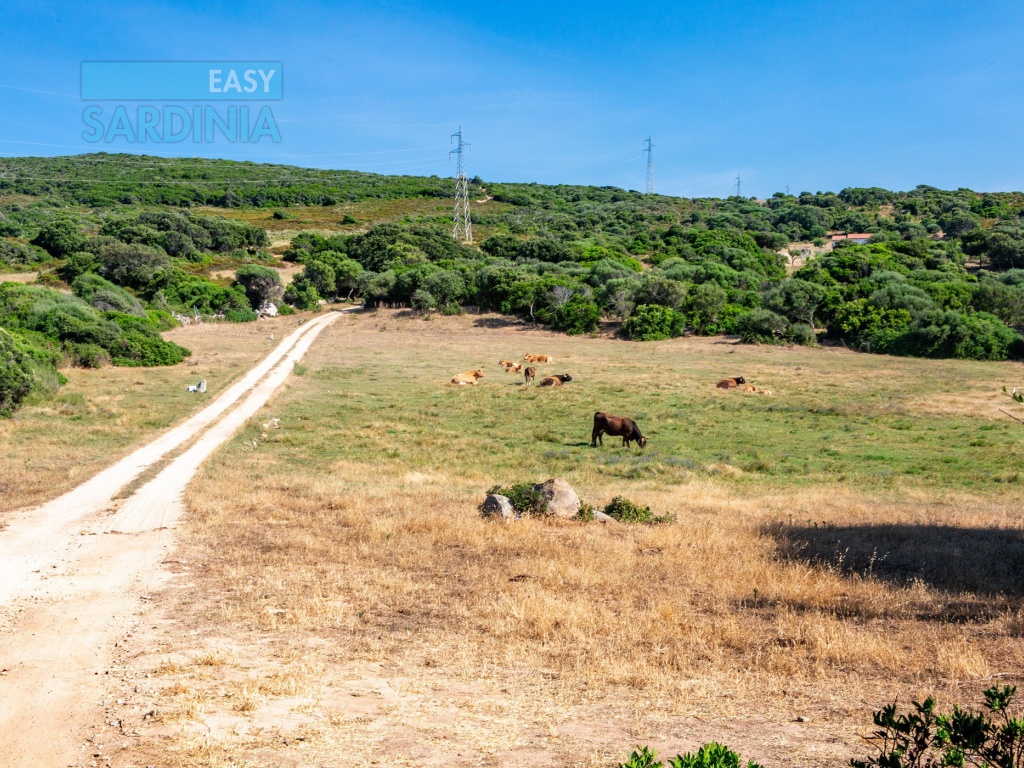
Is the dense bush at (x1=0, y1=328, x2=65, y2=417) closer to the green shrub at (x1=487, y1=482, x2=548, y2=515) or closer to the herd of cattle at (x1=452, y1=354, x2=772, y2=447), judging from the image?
the herd of cattle at (x1=452, y1=354, x2=772, y2=447)

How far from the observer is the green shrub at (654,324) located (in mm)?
58000

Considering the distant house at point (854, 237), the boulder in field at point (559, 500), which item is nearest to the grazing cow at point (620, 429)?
the boulder in field at point (559, 500)

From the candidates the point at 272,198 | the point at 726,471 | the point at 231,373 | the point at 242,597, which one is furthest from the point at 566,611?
the point at 272,198

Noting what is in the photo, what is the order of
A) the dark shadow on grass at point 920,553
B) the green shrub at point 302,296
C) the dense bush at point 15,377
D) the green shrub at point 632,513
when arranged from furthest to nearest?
the green shrub at point 302,296 → the dense bush at point 15,377 → the green shrub at point 632,513 → the dark shadow on grass at point 920,553

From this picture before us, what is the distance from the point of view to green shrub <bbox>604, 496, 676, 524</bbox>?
14.0 m

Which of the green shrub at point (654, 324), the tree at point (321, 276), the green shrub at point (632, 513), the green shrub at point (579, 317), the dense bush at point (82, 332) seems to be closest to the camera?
the green shrub at point (632, 513)

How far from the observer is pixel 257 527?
12.9 meters

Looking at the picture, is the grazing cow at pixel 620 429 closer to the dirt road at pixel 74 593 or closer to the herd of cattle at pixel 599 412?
the herd of cattle at pixel 599 412

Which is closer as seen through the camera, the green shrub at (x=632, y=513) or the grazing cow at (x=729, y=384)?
the green shrub at (x=632, y=513)

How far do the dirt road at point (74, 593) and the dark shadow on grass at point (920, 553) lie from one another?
952cm

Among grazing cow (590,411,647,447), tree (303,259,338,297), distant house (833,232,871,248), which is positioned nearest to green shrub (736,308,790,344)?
grazing cow (590,411,647,447)

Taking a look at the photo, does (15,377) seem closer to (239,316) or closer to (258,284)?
(239,316)

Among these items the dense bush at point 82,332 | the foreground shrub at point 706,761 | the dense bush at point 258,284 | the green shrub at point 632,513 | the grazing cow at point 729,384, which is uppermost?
the dense bush at point 258,284

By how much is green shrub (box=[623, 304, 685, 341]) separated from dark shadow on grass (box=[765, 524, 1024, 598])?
44796 mm
